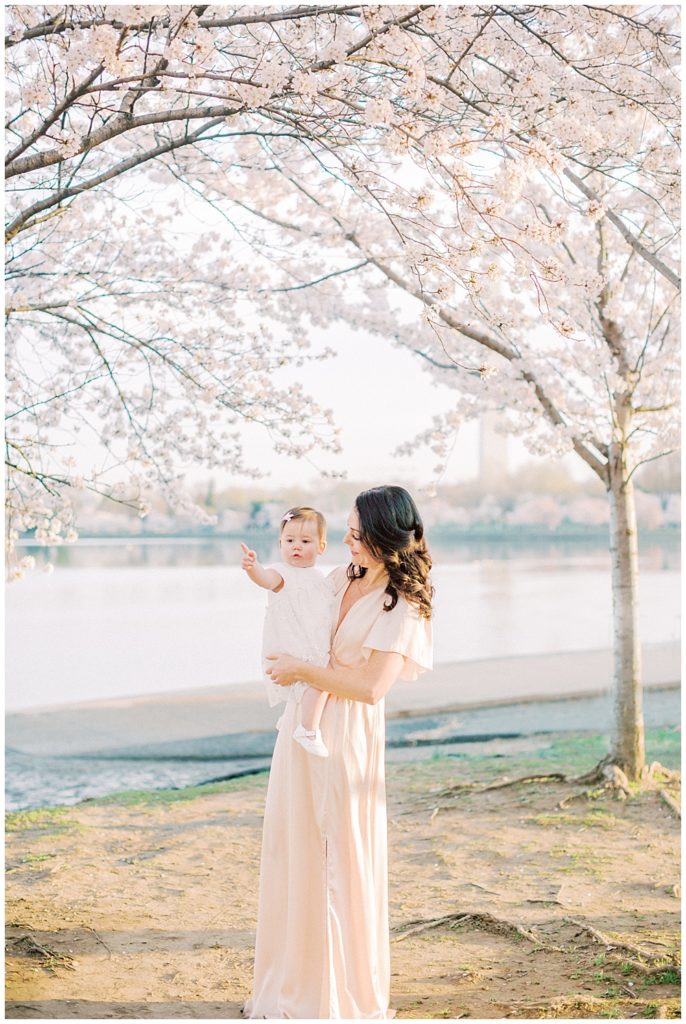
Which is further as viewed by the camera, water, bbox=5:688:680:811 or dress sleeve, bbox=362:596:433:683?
water, bbox=5:688:680:811

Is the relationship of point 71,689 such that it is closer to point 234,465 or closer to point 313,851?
point 234,465

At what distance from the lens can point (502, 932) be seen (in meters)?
3.93

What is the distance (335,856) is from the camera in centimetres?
275

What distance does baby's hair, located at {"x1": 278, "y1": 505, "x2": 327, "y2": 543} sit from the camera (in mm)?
2863

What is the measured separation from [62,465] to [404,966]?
2871 mm

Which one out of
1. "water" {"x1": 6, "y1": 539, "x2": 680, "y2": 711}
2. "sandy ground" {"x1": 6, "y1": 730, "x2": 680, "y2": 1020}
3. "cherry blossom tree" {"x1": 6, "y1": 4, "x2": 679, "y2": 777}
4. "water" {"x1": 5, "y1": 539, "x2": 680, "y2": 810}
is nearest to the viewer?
"sandy ground" {"x1": 6, "y1": 730, "x2": 680, "y2": 1020}

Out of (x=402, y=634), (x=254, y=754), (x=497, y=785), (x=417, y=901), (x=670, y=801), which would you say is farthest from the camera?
(x=254, y=754)

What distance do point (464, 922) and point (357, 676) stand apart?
1820mm

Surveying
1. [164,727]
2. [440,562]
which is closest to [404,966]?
[164,727]

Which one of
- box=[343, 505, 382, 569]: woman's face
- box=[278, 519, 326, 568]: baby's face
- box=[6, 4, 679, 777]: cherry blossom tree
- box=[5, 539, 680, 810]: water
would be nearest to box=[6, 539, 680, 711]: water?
box=[5, 539, 680, 810]: water

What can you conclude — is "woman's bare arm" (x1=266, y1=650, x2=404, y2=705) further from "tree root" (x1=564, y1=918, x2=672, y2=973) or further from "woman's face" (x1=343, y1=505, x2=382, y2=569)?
"tree root" (x1=564, y1=918, x2=672, y2=973)

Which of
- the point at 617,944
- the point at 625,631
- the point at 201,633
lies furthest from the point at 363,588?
the point at 201,633

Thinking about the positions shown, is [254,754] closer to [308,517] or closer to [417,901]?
[417,901]

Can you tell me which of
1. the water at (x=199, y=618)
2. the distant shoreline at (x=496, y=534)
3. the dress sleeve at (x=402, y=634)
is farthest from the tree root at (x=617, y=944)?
the distant shoreline at (x=496, y=534)
